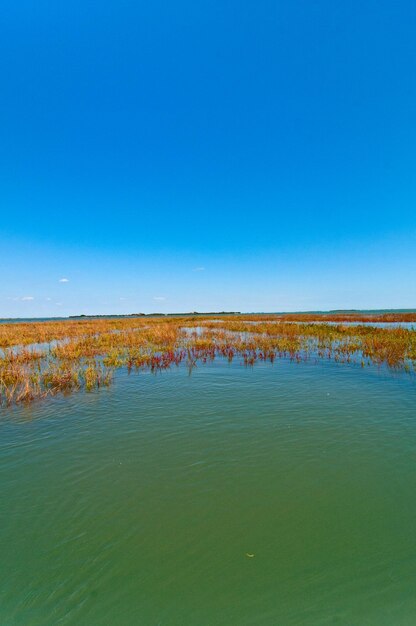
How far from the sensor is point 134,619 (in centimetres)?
334

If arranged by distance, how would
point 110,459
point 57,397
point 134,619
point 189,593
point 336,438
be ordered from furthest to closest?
point 57,397 → point 336,438 → point 110,459 → point 189,593 → point 134,619

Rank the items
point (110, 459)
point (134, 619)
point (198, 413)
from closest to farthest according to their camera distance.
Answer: point (134, 619), point (110, 459), point (198, 413)

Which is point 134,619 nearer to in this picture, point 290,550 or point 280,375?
point 290,550

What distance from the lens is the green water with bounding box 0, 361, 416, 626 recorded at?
11.5 ft

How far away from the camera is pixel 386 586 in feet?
12.1

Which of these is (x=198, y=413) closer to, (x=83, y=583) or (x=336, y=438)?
(x=336, y=438)

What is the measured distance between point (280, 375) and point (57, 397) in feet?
33.0

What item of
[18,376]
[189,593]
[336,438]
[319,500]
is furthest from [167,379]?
[189,593]

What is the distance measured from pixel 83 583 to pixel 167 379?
10.7 m

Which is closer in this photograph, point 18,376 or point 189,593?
point 189,593

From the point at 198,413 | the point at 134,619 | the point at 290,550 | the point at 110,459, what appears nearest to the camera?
the point at 134,619

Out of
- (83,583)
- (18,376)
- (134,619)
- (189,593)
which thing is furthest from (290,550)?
(18,376)

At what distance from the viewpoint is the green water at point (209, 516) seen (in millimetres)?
3514

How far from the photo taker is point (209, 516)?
16.5 feet
